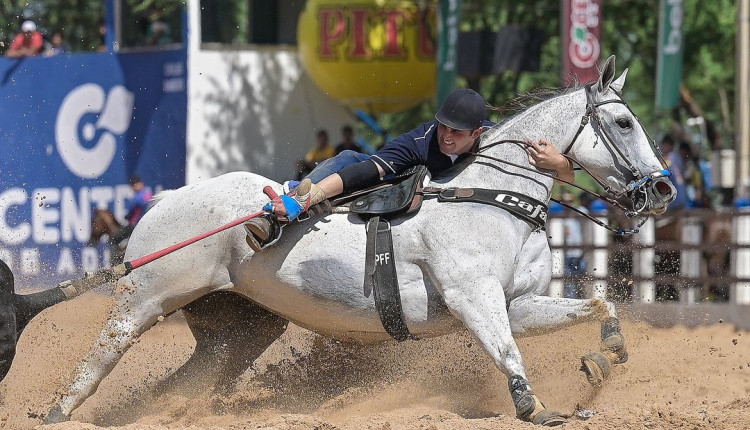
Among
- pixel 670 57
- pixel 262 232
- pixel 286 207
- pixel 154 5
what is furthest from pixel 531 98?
pixel 154 5

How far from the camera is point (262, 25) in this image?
1466cm

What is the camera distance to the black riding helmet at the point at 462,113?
5691 mm

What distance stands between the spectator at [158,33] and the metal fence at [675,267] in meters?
5.73

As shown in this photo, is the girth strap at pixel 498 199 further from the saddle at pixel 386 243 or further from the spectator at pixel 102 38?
the spectator at pixel 102 38

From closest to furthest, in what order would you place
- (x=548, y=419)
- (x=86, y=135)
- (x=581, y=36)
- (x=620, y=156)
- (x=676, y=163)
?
(x=548, y=419)
(x=620, y=156)
(x=581, y=36)
(x=676, y=163)
(x=86, y=135)

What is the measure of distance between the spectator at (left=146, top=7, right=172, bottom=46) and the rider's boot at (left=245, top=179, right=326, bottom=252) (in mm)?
8788

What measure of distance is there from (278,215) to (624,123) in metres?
1.82

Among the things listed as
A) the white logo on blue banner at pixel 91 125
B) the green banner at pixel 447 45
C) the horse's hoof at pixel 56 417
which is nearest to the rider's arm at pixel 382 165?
the horse's hoof at pixel 56 417

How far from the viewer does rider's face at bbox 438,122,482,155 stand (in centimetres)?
580

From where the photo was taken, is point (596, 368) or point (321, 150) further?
point (321, 150)

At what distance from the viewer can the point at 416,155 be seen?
19.6ft

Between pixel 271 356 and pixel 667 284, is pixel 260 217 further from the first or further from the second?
pixel 667 284

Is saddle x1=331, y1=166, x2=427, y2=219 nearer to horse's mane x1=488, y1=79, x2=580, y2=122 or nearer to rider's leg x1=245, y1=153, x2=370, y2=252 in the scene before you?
rider's leg x1=245, y1=153, x2=370, y2=252

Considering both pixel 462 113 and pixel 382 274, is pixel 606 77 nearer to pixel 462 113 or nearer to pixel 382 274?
pixel 462 113
